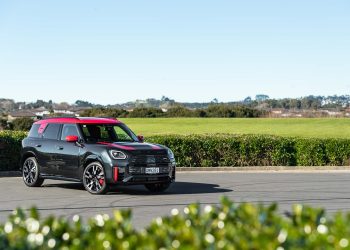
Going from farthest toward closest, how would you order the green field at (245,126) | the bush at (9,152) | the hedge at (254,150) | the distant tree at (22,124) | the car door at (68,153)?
the green field at (245,126), the distant tree at (22,124), the hedge at (254,150), the bush at (9,152), the car door at (68,153)

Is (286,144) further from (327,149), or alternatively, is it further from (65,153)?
(65,153)

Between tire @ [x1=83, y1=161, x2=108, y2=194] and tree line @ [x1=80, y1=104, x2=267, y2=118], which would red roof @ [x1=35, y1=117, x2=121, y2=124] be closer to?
tire @ [x1=83, y1=161, x2=108, y2=194]

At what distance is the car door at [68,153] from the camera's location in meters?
15.8

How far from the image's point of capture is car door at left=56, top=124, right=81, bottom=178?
15.8 meters

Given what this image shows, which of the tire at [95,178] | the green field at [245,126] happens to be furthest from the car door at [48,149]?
the green field at [245,126]

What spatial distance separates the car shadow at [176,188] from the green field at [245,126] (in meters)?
46.4

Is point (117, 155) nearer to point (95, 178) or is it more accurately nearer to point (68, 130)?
point (95, 178)

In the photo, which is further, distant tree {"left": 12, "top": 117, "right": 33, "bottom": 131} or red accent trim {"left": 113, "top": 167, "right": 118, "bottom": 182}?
distant tree {"left": 12, "top": 117, "right": 33, "bottom": 131}

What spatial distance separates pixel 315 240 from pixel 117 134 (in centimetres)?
1253

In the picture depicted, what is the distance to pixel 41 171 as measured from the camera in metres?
16.7

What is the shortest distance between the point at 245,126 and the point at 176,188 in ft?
187

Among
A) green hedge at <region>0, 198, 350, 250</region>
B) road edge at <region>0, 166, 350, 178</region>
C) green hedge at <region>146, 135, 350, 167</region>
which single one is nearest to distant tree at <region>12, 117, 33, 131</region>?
green hedge at <region>146, 135, 350, 167</region>

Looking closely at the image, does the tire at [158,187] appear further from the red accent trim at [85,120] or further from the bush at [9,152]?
the bush at [9,152]

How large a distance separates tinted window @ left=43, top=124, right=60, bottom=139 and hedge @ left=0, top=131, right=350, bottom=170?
727cm
